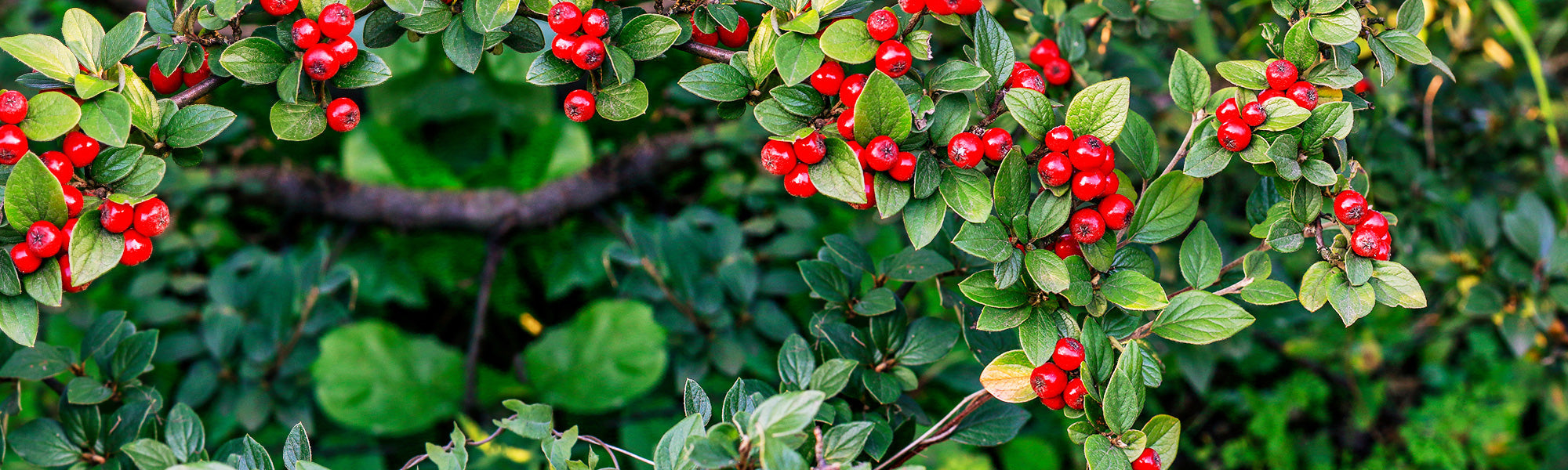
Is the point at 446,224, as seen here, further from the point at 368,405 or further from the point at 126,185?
the point at 126,185

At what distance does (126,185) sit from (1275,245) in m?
0.82

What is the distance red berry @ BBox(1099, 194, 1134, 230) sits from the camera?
2.05ft

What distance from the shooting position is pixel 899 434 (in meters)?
0.77

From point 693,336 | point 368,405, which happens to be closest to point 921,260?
point 693,336

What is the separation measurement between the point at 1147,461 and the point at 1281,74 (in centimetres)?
31

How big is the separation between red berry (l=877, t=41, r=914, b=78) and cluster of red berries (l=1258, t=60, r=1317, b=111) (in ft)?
0.89

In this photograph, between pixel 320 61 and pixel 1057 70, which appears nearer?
pixel 320 61

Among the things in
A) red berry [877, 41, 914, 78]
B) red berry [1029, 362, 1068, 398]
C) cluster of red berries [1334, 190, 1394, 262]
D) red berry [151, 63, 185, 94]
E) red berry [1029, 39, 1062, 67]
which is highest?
red berry [877, 41, 914, 78]

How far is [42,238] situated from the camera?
55 centimetres

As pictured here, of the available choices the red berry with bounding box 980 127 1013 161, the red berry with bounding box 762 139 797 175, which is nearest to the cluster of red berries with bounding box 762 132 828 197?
the red berry with bounding box 762 139 797 175

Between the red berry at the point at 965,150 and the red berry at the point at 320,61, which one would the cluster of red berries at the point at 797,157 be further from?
the red berry at the point at 320,61

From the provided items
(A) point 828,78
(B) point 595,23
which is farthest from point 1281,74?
(B) point 595,23

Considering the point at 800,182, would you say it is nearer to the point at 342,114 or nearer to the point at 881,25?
the point at 881,25

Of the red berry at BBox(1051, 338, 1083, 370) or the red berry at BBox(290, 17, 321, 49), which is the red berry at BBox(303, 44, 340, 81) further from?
the red berry at BBox(1051, 338, 1083, 370)
